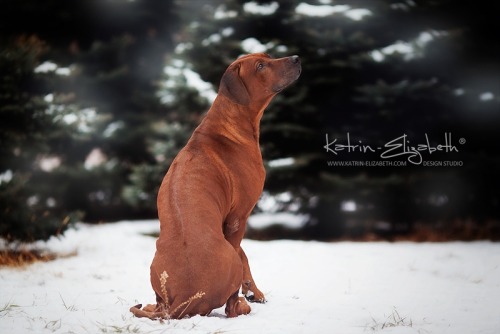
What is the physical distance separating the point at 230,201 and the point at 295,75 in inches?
43.7

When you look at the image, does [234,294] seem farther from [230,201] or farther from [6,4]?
[6,4]

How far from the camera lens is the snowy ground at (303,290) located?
3.12 metres

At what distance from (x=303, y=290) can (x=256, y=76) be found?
6.54ft

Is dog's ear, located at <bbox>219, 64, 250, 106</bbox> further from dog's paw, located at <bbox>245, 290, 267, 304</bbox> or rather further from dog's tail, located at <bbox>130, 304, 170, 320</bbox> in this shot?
dog's tail, located at <bbox>130, 304, 170, 320</bbox>

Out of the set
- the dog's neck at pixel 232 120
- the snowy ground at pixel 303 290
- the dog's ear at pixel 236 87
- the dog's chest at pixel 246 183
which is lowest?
the snowy ground at pixel 303 290

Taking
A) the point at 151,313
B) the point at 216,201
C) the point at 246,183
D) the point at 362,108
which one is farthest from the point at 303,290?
the point at 362,108

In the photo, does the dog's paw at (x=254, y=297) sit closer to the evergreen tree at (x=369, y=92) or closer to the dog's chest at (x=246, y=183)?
the dog's chest at (x=246, y=183)

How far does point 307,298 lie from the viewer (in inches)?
159

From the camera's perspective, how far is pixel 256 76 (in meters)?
3.75

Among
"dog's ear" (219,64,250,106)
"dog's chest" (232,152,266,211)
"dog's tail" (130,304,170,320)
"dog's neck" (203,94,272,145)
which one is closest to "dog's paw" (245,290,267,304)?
"dog's chest" (232,152,266,211)

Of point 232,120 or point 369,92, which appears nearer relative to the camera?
point 232,120

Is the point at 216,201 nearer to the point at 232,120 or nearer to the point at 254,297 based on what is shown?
the point at 232,120

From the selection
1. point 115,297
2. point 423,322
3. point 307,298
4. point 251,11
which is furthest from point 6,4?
point 423,322

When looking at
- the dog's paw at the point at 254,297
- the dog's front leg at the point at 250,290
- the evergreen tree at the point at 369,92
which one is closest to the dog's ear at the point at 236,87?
the dog's front leg at the point at 250,290
